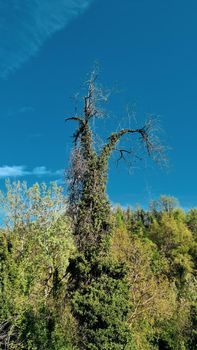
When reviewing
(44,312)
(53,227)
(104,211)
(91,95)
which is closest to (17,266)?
(44,312)

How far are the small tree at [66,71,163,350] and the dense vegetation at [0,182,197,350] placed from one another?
0.06 metres

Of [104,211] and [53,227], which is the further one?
[53,227]

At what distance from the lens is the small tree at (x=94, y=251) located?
55.0 feet

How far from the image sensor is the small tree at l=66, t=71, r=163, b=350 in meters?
16.8

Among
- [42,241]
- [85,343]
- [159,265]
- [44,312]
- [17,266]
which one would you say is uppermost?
[159,265]

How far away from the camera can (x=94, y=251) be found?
712 inches

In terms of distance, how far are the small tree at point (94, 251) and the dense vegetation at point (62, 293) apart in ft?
0.21

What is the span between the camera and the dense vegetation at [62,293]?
16.6 meters

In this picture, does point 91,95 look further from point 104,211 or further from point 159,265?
point 159,265

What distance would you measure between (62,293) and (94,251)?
367 centimetres

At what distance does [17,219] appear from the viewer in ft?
88.3

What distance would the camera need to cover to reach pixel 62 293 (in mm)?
20219

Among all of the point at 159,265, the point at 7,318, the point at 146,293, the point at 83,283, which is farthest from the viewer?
the point at 159,265

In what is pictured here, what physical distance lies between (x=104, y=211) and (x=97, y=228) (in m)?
0.95
